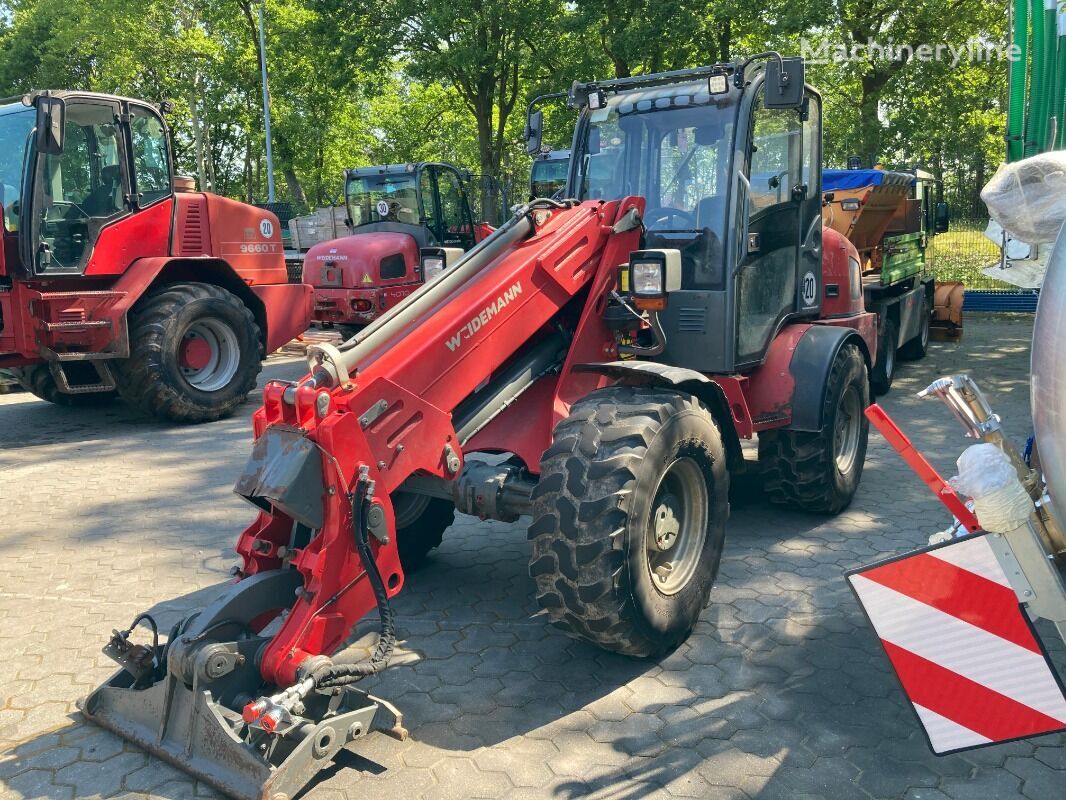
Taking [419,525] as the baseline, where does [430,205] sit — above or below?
above

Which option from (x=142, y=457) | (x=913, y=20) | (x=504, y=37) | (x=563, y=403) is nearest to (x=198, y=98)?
(x=504, y=37)

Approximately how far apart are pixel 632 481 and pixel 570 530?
0.31m

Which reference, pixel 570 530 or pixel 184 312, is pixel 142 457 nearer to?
pixel 184 312

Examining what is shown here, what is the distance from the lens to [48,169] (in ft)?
26.3

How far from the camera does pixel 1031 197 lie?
9.76 feet

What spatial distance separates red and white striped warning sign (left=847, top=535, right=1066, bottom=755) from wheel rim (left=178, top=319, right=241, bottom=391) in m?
7.74

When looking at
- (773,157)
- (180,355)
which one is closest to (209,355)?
(180,355)

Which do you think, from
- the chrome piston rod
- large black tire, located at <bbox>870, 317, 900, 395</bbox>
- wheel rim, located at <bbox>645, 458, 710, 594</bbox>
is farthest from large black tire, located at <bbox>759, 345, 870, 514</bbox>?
large black tire, located at <bbox>870, 317, 900, 395</bbox>

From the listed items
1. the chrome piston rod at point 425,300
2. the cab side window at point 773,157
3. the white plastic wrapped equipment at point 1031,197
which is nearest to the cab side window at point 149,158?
the chrome piston rod at point 425,300

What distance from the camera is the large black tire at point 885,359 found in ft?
31.8

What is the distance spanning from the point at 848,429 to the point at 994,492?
3.44m

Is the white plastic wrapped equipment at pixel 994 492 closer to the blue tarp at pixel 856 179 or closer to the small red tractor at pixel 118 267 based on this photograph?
the small red tractor at pixel 118 267

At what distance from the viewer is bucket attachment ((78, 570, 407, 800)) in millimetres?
2873

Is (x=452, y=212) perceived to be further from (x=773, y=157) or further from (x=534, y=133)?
(x=773, y=157)
